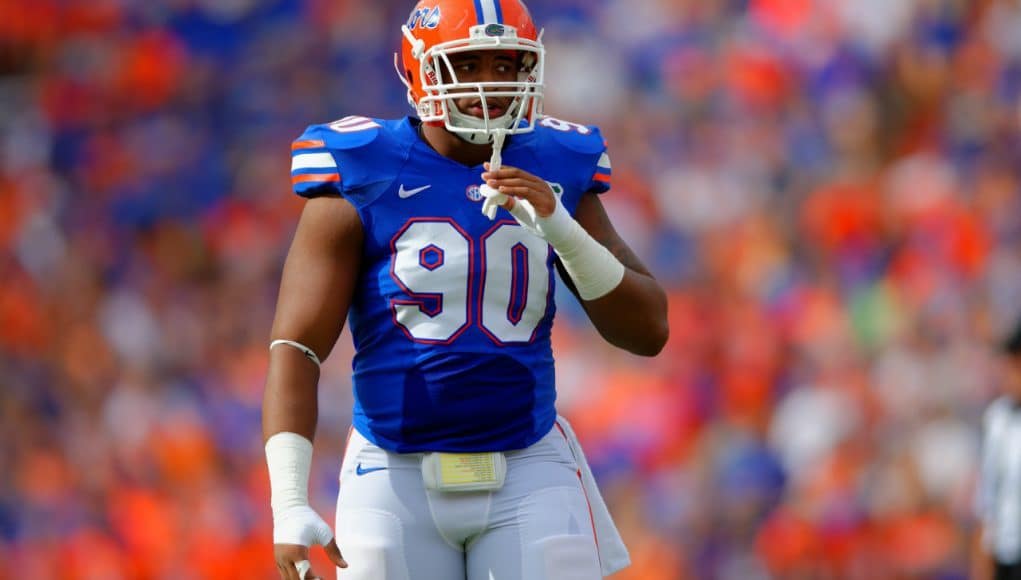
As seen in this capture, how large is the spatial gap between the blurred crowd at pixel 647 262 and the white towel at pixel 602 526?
3.03 metres

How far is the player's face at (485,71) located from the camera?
2615 mm

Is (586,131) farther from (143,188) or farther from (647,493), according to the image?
(143,188)

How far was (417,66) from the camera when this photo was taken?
2.72m

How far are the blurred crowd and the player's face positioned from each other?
3.45 metres

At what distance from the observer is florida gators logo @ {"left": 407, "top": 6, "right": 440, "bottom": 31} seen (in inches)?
105

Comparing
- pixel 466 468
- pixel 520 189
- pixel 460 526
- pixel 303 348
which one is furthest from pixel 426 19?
pixel 460 526

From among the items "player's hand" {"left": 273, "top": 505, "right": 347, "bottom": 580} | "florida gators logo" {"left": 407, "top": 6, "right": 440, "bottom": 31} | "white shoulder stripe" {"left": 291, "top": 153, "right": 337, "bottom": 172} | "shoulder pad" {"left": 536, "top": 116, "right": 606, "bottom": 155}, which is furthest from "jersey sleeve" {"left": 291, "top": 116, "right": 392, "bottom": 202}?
"player's hand" {"left": 273, "top": 505, "right": 347, "bottom": 580}

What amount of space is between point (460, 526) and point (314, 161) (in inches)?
27.5

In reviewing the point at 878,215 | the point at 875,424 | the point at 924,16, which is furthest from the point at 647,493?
the point at 924,16

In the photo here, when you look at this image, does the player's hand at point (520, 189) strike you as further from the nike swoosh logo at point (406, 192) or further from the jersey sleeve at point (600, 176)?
the jersey sleeve at point (600, 176)

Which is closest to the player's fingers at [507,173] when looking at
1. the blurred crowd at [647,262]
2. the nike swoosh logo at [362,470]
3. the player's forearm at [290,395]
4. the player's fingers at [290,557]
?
the player's forearm at [290,395]

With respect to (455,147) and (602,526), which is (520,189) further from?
(602,526)

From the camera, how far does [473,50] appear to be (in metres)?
2.62

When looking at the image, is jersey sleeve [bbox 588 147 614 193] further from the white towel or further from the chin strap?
the white towel
